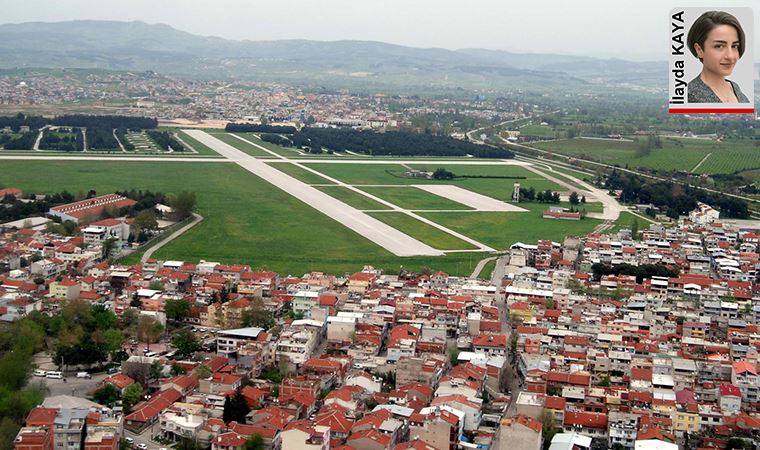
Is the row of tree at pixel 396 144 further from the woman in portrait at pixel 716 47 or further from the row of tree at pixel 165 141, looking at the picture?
the woman in portrait at pixel 716 47

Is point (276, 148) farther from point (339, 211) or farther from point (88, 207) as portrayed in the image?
point (88, 207)

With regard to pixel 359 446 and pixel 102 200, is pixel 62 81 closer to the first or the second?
pixel 102 200

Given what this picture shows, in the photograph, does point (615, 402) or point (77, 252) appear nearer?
point (615, 402)

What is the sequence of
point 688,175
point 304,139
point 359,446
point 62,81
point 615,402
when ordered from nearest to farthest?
point 359,446 → point 615,402 → point 688,175 → point 304,139 → point 62,81

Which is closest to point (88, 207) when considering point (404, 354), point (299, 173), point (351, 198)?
point (351, 198)

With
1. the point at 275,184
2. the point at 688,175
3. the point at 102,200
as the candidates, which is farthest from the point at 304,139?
the point at 102,200
